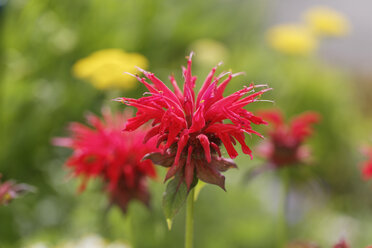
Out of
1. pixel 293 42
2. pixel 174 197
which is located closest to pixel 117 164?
pixel 174 197

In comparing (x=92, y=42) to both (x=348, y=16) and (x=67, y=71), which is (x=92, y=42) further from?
(x=348, y=16)

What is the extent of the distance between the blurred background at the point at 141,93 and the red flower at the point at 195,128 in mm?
357

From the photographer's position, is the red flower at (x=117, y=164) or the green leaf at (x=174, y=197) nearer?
the green leaf at (x=174, y=197)

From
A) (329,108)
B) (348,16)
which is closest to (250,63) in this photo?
(329,108)

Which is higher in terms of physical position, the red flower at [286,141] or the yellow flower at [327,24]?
the yellow flower at [327,24]

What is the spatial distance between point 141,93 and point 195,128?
1.36 m

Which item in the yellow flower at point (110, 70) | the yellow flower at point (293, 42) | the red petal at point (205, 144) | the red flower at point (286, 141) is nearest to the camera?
the red petal at point (205, 144)

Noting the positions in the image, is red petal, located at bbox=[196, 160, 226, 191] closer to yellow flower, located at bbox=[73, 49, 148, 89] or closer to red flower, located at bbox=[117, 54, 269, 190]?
red flower, located at bbox=[117, 54, 269, 190]

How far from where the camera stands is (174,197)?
0.59 meters

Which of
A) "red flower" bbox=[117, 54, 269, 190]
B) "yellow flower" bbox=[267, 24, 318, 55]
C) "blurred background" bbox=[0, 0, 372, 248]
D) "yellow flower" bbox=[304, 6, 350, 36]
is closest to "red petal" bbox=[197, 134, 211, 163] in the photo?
"red flower" bbox=[117, 54, 269, 190]

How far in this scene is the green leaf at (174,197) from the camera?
0.58 metres

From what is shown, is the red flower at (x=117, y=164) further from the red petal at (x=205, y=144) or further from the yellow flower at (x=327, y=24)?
the yellow flower at (x=327, y=24)

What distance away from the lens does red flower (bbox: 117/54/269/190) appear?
60cm

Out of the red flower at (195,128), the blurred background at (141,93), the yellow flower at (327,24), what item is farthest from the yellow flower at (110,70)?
the yellow flower at (327,24)
